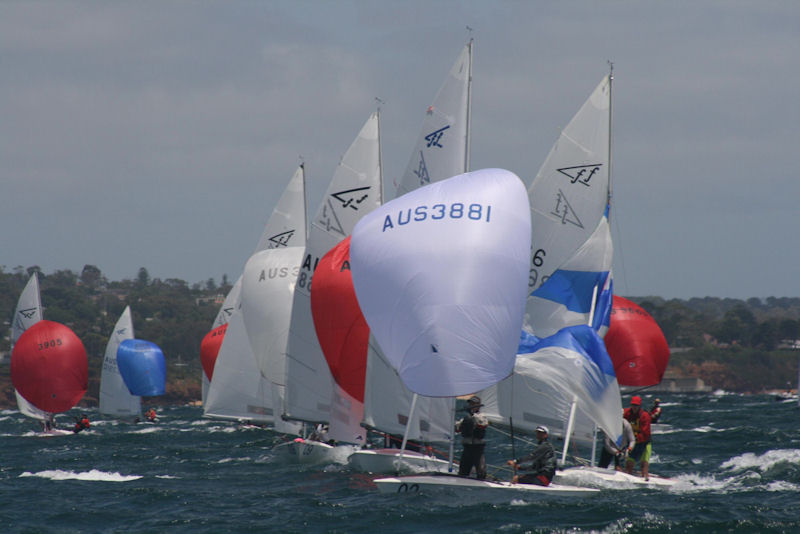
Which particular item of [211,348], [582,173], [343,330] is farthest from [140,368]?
[582,173]

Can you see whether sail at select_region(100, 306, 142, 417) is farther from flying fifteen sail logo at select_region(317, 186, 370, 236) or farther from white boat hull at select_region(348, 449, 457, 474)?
white boat hull at select_region(348, 449, 457, 474)

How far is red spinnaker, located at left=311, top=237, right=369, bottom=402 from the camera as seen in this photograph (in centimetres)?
2306

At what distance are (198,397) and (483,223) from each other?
93638 mm

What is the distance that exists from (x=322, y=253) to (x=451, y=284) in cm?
932

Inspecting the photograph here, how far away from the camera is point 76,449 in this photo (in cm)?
3544

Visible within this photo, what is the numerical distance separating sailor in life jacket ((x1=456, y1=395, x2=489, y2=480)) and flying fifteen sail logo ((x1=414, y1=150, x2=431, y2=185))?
5.77 m

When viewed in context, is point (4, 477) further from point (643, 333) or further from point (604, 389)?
point (643, 333)

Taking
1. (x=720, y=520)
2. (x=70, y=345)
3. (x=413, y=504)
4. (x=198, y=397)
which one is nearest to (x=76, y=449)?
(x=70, y=345)

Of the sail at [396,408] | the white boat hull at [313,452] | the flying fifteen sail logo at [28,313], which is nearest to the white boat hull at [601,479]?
the sail at [396,408]

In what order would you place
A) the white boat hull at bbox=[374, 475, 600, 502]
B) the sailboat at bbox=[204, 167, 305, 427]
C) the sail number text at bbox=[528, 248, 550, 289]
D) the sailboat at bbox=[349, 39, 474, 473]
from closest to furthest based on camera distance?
the white boat hull at bbox=[374, 475, 600, 502] → the sailboat at bbox=[349, 39, 474, 473] → the sail number text at bbox=[528, 248, 550, 289] → the sailboat at bbox=[204, 167, 305, 427]

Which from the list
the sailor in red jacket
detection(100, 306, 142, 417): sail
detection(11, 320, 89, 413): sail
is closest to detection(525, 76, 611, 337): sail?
the sailor in red jacket

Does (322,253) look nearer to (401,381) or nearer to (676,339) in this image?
(401,381)

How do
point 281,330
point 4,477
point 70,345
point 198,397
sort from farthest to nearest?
point 198,397 → point 70,345 → point 281,330 → point 4,477

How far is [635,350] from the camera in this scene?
1420 inches
